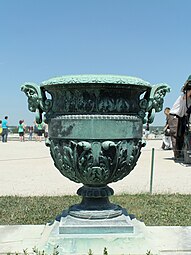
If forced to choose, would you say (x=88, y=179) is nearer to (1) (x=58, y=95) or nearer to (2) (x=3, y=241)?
(1) (x=58, y=95)

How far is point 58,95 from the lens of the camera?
365cm

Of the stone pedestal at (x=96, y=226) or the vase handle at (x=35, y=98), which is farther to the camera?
the vase handle at (x=35, y=98)

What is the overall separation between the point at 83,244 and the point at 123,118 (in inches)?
47.8

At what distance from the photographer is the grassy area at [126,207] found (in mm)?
5471

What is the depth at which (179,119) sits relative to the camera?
531 inches

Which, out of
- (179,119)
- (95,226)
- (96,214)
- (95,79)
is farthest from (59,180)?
(179,119)

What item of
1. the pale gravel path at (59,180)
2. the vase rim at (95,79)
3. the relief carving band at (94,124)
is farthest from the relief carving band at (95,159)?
the pale gravel path at (59,180)

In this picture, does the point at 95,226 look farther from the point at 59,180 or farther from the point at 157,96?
the point at 59,180

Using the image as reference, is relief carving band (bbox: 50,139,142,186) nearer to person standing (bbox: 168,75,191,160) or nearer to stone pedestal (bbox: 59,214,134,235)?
stone pedestal (bbox: 59,214,134,235)

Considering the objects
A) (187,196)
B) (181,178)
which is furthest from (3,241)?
(181,178)

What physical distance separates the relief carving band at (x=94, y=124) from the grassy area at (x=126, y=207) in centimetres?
194

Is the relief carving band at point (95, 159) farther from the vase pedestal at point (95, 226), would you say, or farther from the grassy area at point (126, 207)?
the grassy area at point (126, 207)

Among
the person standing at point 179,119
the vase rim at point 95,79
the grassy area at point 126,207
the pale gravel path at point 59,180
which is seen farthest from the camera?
the person standing at point 179,119

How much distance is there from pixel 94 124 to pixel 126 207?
9.93 feet
